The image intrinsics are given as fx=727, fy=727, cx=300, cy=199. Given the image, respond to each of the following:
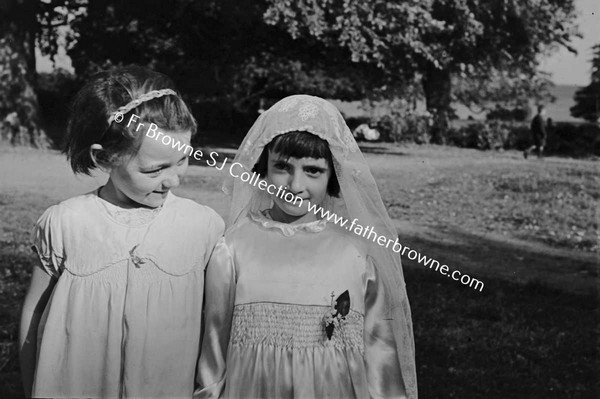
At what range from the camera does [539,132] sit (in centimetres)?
585

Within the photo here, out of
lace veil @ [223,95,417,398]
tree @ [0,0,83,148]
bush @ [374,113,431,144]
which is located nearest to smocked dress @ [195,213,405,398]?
lace veil @ [223,95,417,398]

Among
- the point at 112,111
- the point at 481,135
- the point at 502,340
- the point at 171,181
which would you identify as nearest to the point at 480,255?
the point at 502,340

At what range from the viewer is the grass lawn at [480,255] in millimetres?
3812

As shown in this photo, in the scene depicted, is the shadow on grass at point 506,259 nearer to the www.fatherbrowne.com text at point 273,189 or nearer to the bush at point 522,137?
the bush at point 522,137

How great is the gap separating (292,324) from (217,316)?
205 millimetres

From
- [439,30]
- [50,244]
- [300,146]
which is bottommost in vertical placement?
[50,244]

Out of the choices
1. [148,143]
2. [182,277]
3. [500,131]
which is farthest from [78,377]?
[500,131]

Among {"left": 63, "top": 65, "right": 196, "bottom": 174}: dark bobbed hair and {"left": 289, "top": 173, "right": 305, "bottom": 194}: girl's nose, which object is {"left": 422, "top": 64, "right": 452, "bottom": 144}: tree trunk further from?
{"left": 63, "top": 65, "right": 196, "bottom": 174}: dark bobbed hair

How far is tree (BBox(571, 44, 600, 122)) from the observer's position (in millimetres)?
5169

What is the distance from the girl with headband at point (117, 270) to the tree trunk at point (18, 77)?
3.59 m

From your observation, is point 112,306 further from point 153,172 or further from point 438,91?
point 438,91

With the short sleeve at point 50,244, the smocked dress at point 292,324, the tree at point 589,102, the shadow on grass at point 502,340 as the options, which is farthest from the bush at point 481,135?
the short sleeve at point 50,244

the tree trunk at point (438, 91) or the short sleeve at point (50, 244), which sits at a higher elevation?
the tree trunk at point (438, 91)

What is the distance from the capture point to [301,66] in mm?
5520
